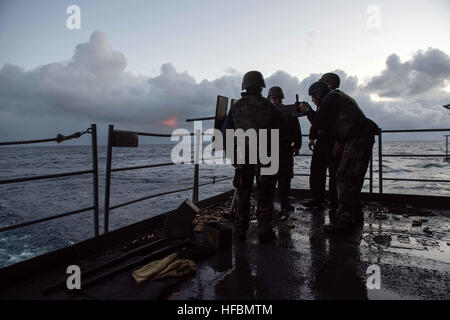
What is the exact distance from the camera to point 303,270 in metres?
2.59

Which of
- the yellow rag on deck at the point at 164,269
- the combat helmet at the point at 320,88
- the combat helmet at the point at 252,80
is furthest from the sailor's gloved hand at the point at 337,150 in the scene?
the yellow rag on deck at the point at 164,269

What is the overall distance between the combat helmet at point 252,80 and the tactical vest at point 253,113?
19 cm

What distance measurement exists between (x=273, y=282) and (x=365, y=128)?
253 cm

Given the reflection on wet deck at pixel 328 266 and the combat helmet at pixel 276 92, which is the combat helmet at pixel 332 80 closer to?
the combat helmet at pixel 276 92

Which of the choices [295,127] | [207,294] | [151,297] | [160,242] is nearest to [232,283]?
[207,294]

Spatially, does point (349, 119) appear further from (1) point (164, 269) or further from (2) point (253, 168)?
(1) point (164, 269)

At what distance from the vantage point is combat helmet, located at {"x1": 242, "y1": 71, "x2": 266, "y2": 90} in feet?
12.2

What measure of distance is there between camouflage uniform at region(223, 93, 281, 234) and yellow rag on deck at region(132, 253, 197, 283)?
1204 mm

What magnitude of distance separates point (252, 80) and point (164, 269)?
110 inches

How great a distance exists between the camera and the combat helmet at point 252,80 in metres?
3.71

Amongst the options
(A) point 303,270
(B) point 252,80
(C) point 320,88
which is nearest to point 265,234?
(A) point 303,270

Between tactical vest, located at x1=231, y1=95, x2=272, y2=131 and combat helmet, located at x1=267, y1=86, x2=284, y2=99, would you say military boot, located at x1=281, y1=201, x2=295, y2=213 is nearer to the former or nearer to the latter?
tactical vest, located at x1=231, y1=95, x2=272, y2=131
